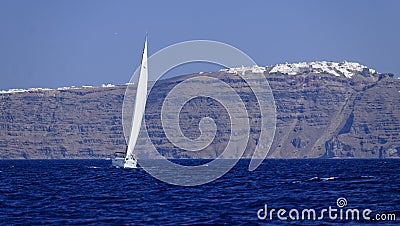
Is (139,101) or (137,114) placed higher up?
(139,101)

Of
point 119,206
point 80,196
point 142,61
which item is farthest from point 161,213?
point 142,61

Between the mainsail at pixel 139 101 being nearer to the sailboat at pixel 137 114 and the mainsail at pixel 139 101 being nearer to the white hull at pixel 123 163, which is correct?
the sailboat at pixel 137 114

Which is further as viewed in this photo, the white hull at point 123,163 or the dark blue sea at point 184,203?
the white hull at point 123,163

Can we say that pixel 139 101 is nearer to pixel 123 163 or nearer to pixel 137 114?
pixel 137 114

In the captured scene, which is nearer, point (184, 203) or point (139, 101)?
point (184, 203)

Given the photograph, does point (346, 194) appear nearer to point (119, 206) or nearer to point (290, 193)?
point (290, 193)

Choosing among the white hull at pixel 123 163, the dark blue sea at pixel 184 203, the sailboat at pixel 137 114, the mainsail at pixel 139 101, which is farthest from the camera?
the white hull at pixel 123 163

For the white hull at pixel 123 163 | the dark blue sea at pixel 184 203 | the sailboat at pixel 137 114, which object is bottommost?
the dark blue sea at pixel 184 203

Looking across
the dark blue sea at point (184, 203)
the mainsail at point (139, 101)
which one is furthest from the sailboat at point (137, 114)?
the dark blue sea at point (184, 203)

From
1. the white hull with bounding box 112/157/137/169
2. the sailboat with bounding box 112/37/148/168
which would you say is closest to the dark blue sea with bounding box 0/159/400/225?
the sailboat with bounding box 112/37/148/168

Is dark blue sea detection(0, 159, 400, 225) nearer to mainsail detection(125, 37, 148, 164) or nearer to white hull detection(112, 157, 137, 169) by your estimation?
mainsail detection(125, 37, 148, 164)

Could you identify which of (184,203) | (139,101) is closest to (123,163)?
(139,101)

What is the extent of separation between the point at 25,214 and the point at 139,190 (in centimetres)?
2440

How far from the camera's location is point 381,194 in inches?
2876
